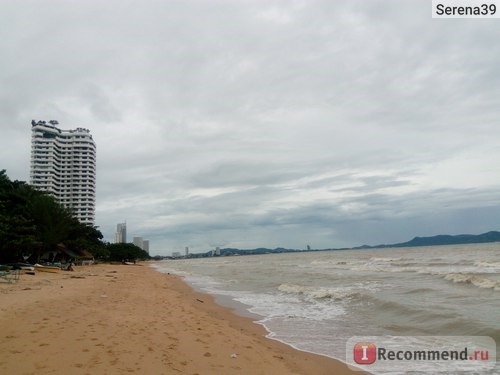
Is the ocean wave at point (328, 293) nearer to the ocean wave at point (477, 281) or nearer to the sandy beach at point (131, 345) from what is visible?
the ocean wave at point (477, 281)

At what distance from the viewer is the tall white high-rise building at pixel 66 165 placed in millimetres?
128950

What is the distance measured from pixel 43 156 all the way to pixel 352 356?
13990cm

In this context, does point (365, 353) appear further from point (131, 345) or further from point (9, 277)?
point (9, 277)

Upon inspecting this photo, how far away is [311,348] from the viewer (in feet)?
32.0

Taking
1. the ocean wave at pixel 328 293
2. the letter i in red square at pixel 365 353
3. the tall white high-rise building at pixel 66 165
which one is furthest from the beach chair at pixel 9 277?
the tall white high-rise building at pixel 66 165

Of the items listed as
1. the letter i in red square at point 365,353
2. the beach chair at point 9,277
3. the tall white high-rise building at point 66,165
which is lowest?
the letter i in red square at point 365,353

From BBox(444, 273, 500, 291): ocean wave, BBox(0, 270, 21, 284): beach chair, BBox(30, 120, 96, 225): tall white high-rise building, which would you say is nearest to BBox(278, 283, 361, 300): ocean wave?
BBox(444, 273, 500, 291): ocean wave

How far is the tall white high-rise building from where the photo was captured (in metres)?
129

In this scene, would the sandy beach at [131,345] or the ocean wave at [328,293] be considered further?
the ocean wave at [328,293]

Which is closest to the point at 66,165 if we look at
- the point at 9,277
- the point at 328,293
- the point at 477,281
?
the point at 9,277

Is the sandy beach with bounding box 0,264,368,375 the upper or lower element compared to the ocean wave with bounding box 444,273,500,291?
upper

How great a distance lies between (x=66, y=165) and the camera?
445 ft

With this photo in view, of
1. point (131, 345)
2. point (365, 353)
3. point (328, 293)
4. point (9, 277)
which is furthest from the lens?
point (9, 277)

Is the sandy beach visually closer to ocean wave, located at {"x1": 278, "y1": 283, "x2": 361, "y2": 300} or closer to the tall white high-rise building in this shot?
ocean wave, located at {"x1": 278, "y1": 283, "x2": 361, "y2": 300}
